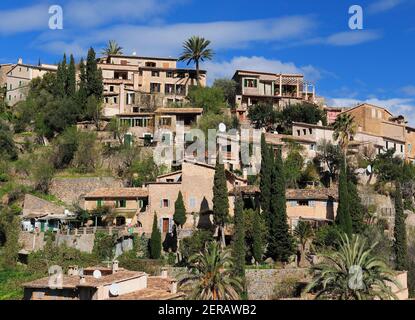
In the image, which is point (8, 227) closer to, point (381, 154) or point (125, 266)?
point (125, 266)

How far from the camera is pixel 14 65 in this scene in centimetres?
7300

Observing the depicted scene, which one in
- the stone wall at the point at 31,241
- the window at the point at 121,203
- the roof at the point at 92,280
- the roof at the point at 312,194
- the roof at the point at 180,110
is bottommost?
the roof at the point at 92,280

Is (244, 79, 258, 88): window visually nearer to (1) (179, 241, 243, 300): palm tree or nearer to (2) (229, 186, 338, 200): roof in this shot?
(2) (229, 186, 338, 200): roof

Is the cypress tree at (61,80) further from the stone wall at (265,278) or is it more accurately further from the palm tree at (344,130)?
the stone wall at (265,278)

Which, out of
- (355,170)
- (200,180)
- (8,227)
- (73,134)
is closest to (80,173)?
(73,134)

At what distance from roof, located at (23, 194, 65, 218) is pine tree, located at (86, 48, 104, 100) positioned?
15.8m

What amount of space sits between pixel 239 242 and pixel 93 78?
30.3 m

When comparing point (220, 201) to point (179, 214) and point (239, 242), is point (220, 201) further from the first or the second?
point (239, 242)

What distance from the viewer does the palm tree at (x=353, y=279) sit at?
1091 inches

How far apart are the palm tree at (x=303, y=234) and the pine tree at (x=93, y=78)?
2843 centimetres

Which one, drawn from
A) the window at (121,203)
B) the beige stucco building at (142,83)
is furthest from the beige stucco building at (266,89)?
the window at (121,203)

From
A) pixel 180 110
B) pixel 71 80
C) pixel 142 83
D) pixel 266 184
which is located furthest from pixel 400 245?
pixel 71 80

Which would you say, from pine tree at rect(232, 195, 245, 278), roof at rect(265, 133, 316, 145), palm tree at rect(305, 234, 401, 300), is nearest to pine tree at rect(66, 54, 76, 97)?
roof at rect(265, 133, 316, 145)

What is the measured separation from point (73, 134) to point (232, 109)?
55.4 feet
